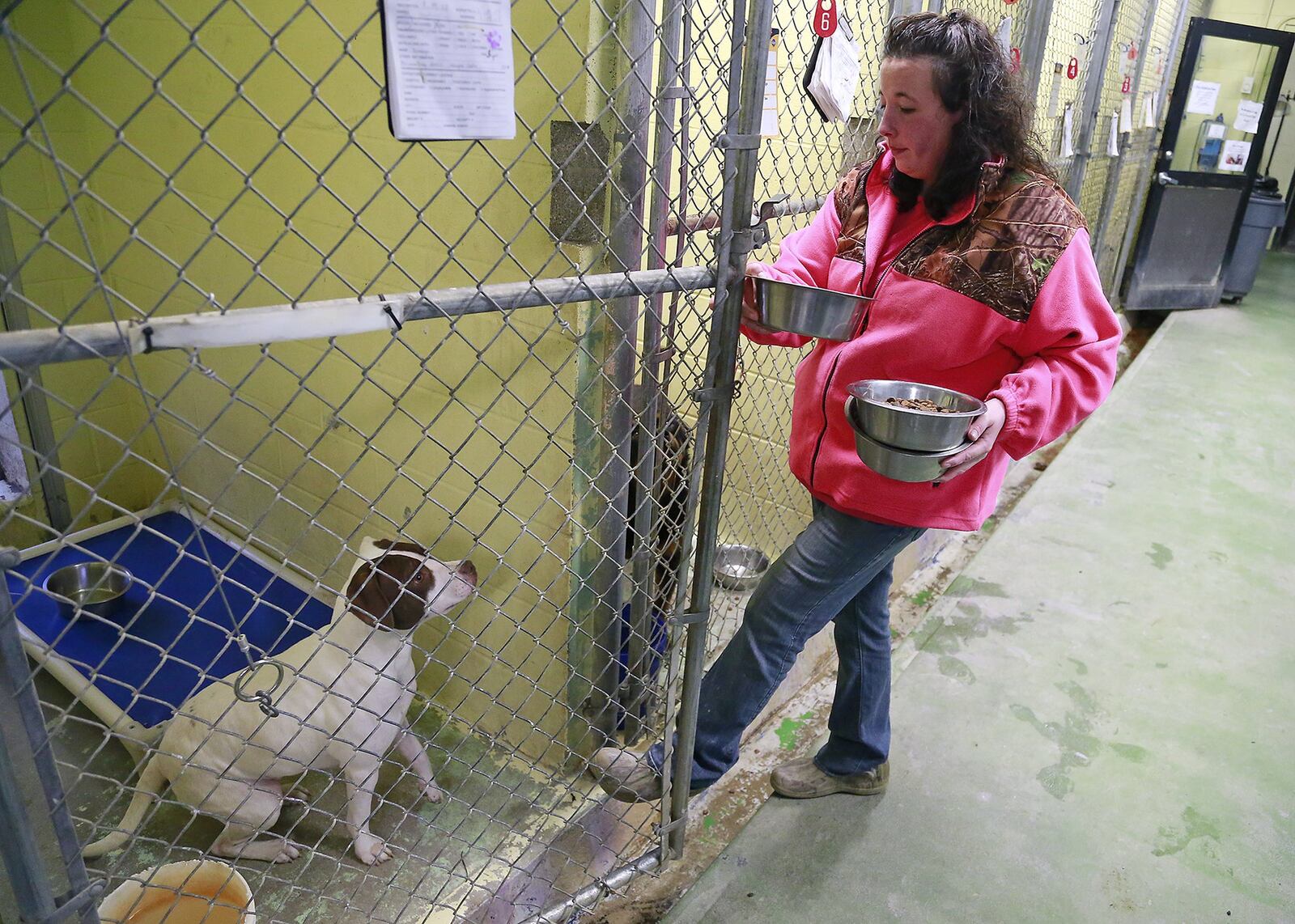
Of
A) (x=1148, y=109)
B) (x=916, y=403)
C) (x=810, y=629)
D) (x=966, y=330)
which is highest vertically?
(x=1148, y=109)

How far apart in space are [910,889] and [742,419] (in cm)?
172

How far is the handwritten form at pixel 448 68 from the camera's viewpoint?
104 cm

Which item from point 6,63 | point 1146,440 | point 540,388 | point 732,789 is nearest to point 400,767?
point 732,789

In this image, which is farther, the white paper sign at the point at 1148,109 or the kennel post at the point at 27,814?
the white paper sign at the point at 1148,109

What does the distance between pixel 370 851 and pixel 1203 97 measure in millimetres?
8075

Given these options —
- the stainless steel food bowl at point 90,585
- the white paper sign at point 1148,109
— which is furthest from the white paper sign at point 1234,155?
the stainless steel food bowl at point 90,585

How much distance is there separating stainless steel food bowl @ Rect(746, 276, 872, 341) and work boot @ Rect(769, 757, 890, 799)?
122 centimetres

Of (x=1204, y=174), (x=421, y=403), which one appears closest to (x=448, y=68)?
(x=421, y=403)

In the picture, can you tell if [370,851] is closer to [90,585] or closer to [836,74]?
[90,585]

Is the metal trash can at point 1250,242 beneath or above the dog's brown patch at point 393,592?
beneath

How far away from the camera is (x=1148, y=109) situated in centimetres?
617

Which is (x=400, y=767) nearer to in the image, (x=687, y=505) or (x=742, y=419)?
(x=687, y=505)

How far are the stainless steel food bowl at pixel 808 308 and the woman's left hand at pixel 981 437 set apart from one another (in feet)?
0.92

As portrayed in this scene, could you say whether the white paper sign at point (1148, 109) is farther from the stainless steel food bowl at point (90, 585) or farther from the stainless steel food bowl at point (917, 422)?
the stainless steel food bowl at point (90, 585)
